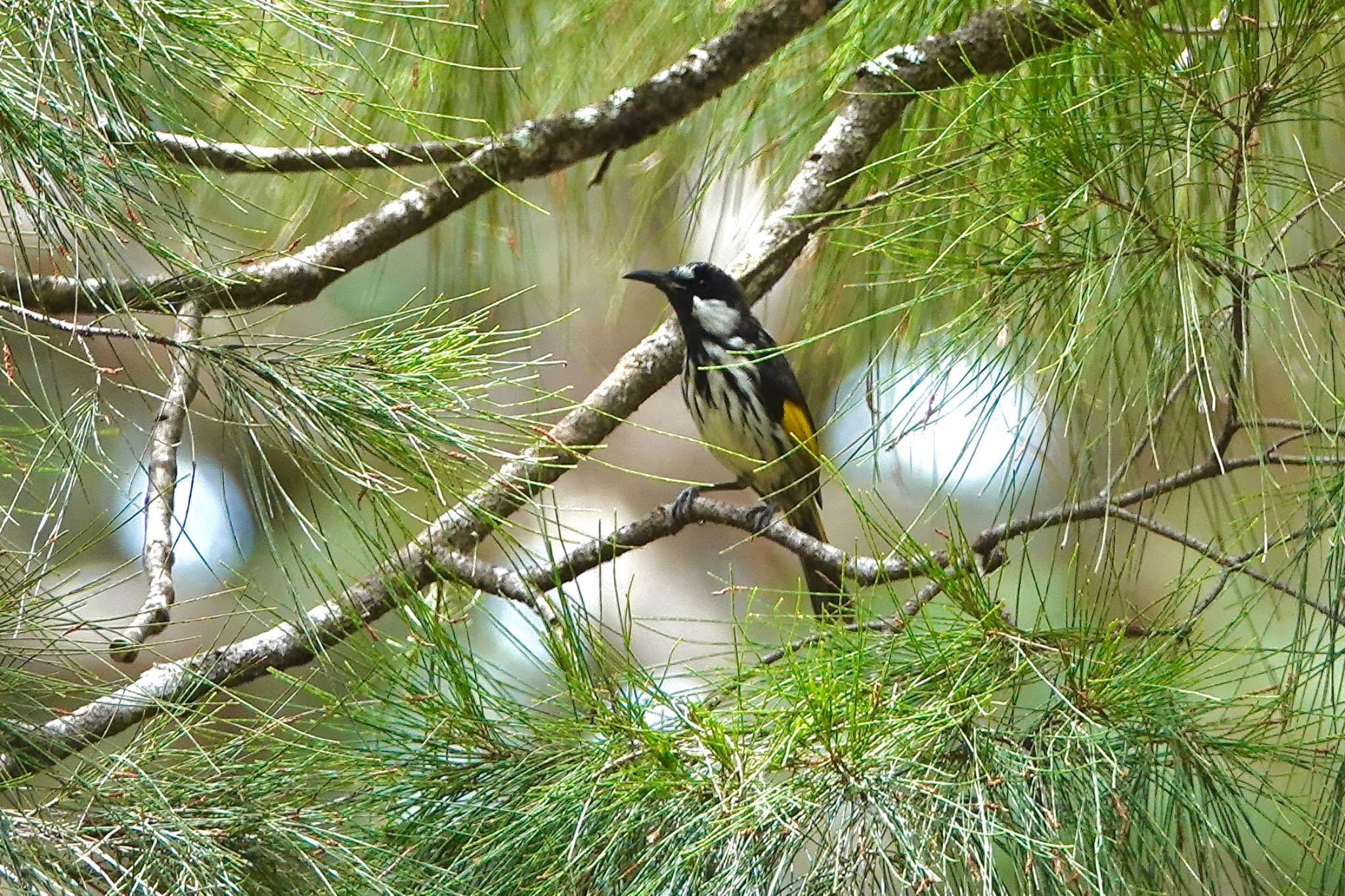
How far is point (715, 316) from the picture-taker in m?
2.24

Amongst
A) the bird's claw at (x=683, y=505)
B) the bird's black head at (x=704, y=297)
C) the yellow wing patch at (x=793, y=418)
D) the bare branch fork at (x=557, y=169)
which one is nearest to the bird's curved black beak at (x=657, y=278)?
the bird's black head at (x=704, y=297)

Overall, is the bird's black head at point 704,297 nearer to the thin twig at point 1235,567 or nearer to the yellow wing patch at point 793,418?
the yellow wing patch at point 793,418

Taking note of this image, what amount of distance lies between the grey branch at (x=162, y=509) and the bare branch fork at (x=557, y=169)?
0.12 feet

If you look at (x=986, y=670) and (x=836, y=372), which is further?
(x=836, y=372)

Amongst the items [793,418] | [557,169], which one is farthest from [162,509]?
[793,418]

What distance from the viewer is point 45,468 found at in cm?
103

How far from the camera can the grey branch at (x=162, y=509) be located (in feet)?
3.54

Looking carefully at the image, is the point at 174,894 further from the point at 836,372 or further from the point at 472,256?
the point at 836,372

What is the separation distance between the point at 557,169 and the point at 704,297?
0.74 m

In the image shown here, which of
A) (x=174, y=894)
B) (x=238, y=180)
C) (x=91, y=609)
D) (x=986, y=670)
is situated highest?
(x=238, y=180)

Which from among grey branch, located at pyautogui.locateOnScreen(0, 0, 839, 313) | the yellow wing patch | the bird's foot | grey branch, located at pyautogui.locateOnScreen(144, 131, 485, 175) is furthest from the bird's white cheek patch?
grey branch, located at pyautogui.locateOnScreen(144, 131, 485, 175)

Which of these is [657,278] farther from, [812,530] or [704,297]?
[812,530]

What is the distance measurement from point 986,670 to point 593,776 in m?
0.27

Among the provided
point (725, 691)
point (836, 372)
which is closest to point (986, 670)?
point (725, 691)
